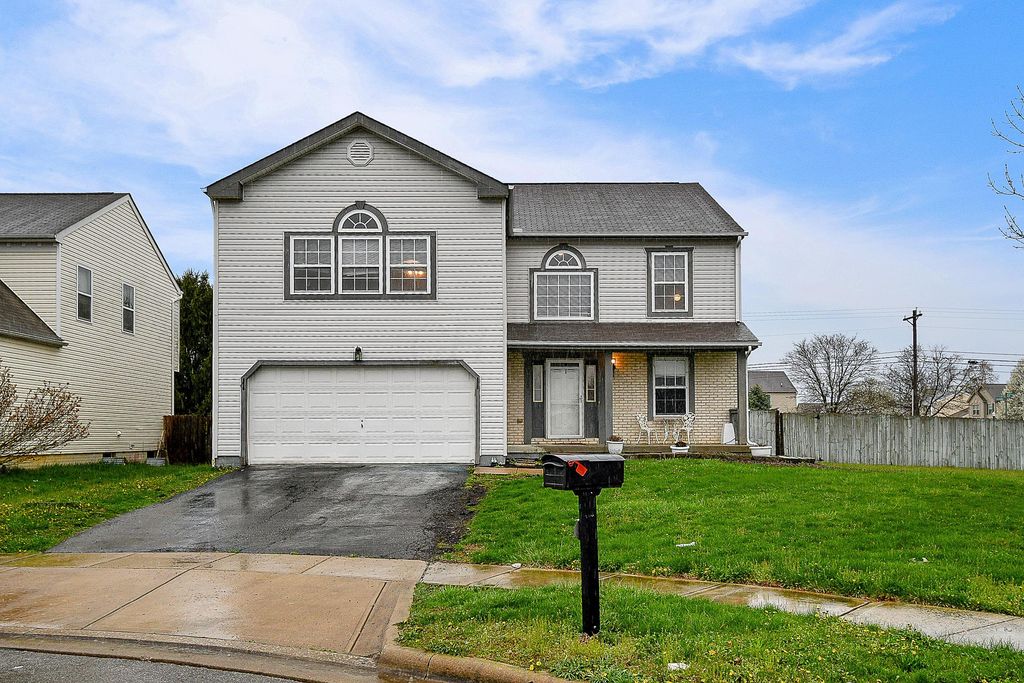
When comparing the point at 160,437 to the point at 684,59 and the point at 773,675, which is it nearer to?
the point at 684,59

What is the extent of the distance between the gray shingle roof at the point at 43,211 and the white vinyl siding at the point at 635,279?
11.2m

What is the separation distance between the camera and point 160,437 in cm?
2700

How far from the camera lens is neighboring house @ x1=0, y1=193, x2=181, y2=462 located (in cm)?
2088

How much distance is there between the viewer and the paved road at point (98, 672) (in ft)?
19.1

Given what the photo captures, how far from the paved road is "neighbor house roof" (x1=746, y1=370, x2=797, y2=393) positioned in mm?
74246

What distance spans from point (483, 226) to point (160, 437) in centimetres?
1392

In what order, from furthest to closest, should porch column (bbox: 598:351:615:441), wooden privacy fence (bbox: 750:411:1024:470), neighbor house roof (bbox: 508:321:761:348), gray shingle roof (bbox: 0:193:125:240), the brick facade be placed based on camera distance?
wooden privacy fence (bbox: 750:411:1024:470) < the brick facade < gray shingle roof (bbox: 0:193:125:240) < porch column (bbox: 598:351:615:441) < neighbor house roof (bbox: 508:321:761:348)

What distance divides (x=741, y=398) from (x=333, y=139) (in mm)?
11255

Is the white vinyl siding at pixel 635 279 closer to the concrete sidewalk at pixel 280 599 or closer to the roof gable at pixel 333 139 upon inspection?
the roof gable at pixel 333 139

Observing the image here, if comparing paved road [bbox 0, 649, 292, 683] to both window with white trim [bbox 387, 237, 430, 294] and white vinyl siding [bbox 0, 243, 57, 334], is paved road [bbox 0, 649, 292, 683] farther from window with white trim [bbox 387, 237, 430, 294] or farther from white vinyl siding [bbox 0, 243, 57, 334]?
white vinyl siding [bbox 0, 243, 57, 334]

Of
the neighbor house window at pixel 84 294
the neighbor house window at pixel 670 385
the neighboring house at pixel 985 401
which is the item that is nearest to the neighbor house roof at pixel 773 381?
the neighboring house at pixel 985 401

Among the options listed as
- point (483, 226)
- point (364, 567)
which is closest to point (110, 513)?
point (364, 567)

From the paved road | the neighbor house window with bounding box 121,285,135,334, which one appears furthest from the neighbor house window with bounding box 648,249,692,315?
the paved road

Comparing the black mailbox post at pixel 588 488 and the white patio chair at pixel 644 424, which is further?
the white patio chair at pixel 644 424
